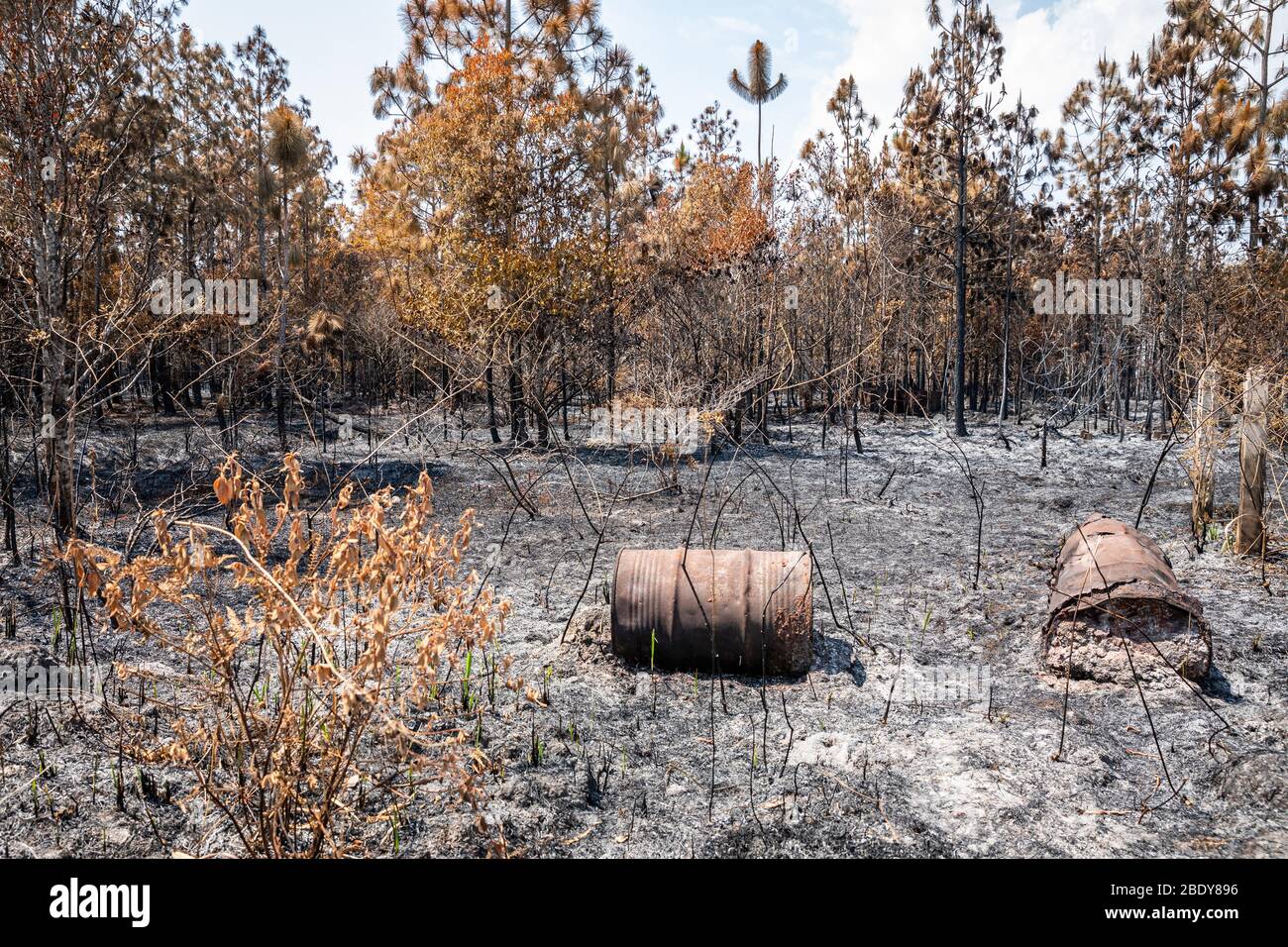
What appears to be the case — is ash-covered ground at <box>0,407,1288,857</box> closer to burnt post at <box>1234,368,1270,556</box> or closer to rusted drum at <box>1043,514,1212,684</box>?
rusted drum at <box>1043,514,1212,684</box>

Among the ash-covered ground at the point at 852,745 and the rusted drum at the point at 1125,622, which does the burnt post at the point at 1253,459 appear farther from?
the rusted drum at the point at 1125,622

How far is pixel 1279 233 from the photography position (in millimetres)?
18422

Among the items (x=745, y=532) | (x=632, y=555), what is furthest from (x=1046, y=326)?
(x=632, y=555)

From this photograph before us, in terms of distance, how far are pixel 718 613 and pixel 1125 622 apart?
209cm

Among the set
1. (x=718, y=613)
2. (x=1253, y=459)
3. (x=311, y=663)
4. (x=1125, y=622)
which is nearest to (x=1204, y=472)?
(x=1253, y=459)

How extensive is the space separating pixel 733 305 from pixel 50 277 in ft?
32.1

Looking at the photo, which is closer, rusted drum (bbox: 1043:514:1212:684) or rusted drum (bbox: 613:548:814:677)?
rusted drum (bbox: 1043:514:1212:684)

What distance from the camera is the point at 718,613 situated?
4223 millimetres

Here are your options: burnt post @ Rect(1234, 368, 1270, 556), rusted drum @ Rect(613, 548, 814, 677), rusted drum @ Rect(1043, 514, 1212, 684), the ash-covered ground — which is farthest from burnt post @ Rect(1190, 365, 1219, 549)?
rusted drum @ Rect(613, 548, 814, 677)

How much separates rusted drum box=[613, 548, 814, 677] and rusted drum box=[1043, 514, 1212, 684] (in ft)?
4.57

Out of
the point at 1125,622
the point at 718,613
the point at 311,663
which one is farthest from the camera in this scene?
the point at 718,613

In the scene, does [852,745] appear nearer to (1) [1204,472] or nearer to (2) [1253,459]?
(2) [1253,459]

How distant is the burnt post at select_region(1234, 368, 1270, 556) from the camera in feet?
19.5
